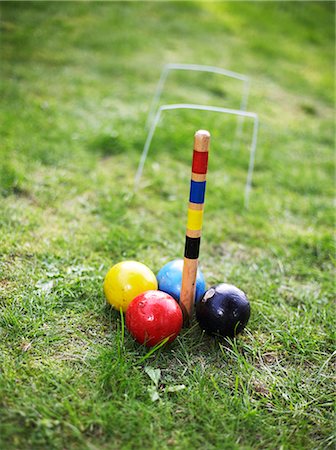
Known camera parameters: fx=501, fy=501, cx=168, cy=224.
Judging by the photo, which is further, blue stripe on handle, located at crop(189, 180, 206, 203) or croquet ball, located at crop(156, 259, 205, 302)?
croquet ball, located at crop(156, 259, 205, 302)

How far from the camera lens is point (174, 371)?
2369 mm

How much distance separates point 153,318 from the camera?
7.67 ft

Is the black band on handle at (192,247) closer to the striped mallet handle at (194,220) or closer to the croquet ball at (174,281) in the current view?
the striped mallet handle at (194,220)

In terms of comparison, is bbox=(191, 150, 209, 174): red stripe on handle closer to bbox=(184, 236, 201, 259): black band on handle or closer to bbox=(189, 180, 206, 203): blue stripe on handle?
bbox=(189, 180, 206, 203): blue stripe on handle

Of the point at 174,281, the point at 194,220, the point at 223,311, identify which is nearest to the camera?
the point at 194,220

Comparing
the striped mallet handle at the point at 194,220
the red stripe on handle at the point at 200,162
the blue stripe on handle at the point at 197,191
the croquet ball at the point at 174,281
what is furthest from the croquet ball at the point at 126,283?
Answer: the red stripe on handle at the point at 200,162

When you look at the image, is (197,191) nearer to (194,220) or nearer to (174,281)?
(194,220)

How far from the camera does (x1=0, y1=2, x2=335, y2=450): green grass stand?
213cm

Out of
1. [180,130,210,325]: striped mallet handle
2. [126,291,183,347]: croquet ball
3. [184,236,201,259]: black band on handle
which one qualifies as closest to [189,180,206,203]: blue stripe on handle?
[180,130,210,325]: striped mallet handle

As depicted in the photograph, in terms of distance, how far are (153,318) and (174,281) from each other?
0.37 m

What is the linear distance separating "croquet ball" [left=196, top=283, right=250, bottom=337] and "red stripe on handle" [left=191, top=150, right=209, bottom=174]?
645 mm

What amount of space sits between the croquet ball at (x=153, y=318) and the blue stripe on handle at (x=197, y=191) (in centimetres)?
50

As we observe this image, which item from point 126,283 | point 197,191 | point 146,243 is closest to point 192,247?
point 197,191

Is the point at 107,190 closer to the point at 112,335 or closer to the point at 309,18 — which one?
the point at 112,335
